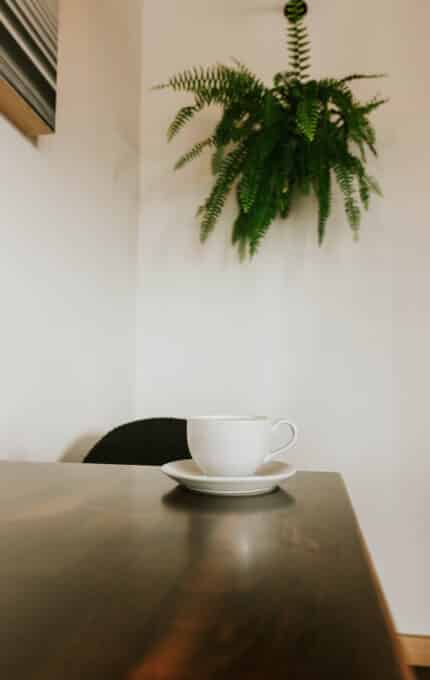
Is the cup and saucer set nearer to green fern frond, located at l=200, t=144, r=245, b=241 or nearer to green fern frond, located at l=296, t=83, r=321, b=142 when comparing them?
green fern frond, located at l=296, t=83, r=321, b=142

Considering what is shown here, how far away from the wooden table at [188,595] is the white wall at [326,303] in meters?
1.40

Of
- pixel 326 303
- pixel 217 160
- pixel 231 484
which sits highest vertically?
pixel 217 160

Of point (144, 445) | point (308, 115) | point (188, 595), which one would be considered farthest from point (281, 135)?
point (188, 595)

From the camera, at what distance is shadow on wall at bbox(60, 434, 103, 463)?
1379 mm

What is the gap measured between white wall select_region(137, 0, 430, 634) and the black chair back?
561mm

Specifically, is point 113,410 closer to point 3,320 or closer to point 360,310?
point 3,320

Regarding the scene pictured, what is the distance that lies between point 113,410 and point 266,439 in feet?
4.04

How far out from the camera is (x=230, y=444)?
1.86ft

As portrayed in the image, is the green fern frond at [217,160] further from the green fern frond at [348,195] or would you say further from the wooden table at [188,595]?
the wooden table at [188,595]

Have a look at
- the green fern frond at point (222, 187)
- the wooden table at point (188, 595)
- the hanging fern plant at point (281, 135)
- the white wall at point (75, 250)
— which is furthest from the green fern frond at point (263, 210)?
the wooden table at point (188, 595)

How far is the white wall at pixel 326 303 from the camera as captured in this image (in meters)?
1.81

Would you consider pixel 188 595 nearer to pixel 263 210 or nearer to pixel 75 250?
pixel 75 250

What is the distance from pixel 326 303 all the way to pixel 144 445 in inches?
34.7

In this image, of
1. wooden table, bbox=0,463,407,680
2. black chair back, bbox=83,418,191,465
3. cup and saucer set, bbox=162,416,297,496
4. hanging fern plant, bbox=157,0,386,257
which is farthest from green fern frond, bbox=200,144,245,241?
wooden table, bbox=0,463,407,680
